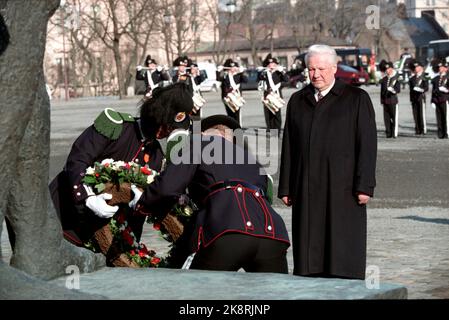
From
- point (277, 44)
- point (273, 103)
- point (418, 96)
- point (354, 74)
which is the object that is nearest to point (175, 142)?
point (273, 103)

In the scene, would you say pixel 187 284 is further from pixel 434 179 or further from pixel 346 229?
pixel 434 179

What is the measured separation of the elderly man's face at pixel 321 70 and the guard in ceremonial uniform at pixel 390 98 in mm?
21560

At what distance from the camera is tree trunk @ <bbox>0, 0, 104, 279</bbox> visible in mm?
4910

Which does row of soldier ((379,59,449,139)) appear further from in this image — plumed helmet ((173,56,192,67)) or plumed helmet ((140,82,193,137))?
plumed helmet ((140,82,193,137))

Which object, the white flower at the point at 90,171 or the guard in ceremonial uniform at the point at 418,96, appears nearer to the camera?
the white flower at the point at 90,171

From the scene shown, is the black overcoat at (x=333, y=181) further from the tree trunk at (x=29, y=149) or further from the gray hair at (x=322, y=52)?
the tree trunk at (x=29, y=149)

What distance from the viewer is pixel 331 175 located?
715 cm

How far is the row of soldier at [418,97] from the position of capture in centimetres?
2891

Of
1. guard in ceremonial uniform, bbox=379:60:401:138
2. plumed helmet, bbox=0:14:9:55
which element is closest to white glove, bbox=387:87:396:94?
guard in ceremonial uniform, bbox=379:60:401:138

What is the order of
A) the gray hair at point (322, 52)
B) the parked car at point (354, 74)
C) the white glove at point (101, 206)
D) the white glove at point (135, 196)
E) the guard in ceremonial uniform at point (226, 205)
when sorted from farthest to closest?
the parked car at point (354, 74), the gray hair at point (322, 52), the white glove at point (101, 206), the white glove at point (135, 196), the guard in ceremonial uniform at point (226, 205)

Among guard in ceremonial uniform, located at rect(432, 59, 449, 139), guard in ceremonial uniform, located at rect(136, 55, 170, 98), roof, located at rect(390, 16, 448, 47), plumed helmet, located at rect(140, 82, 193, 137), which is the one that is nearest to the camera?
plumed helmet, located at rect(140, 82, 193, 137)

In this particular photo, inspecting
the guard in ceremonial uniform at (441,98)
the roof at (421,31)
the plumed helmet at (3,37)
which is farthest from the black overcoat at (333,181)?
the roof at (421,31)

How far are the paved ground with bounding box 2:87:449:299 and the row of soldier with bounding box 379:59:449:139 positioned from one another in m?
0.44
